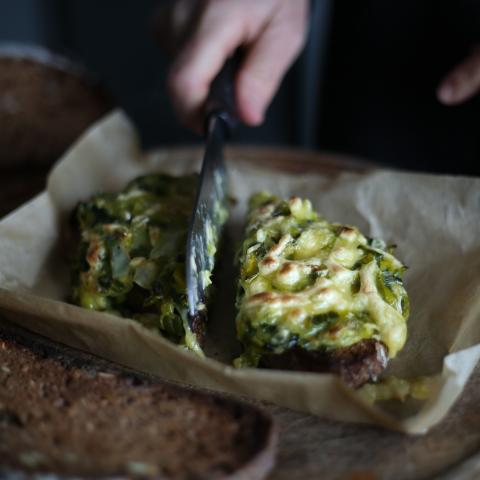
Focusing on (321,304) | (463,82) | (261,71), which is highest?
(463,82)

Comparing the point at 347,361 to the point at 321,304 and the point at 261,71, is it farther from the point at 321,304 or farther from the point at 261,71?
the point at 261,71

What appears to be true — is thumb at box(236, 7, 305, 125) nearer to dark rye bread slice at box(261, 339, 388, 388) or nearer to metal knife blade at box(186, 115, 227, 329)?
metal knife blade at box(186, 115, 227, 329)

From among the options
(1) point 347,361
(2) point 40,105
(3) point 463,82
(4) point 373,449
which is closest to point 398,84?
(3) point 463,82

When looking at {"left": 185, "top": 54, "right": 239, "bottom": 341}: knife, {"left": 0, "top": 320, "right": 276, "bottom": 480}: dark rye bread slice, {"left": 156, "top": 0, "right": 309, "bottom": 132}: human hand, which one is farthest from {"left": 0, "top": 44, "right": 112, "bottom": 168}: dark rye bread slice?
{"left": 0, "top": 320, "right": 276, "bottom": 480}: dark rye bread slice

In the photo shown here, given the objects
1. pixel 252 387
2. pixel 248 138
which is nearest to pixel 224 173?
pixel 252 387

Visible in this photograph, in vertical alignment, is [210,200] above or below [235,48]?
below

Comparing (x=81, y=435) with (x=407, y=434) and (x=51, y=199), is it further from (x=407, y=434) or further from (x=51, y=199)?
(x=51, y=199)
